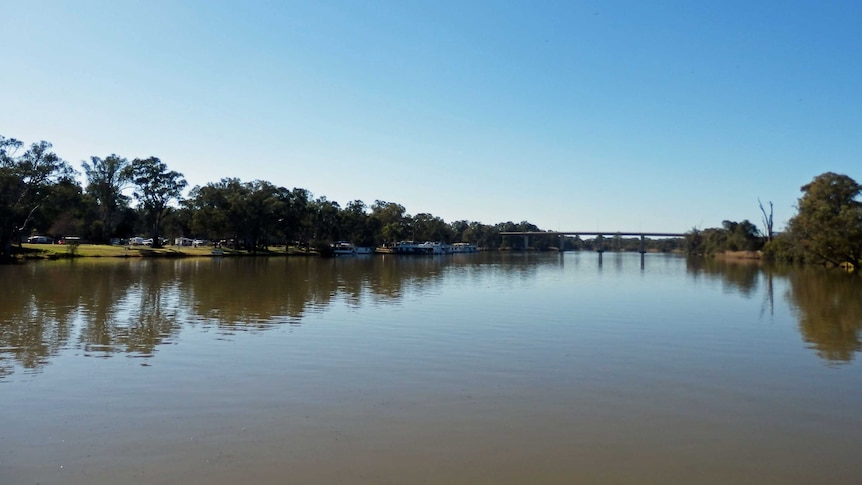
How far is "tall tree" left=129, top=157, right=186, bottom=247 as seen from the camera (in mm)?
89625

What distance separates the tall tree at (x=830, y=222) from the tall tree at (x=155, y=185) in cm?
8561

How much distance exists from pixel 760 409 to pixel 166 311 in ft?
66.5

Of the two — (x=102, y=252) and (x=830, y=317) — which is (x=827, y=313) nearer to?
(x=830, y=317)

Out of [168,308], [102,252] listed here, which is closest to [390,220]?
[102,252]

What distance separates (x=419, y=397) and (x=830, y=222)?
71673mm

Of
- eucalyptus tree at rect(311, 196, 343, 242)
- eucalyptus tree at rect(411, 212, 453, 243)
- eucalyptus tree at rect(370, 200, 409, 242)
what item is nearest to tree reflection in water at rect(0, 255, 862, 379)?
eucalyptus tree at rect(311, 196, 343, 242)

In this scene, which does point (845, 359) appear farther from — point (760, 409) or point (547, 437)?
point (547, 437)

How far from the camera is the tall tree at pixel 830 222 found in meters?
67.4

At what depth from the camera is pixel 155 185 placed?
90688mm

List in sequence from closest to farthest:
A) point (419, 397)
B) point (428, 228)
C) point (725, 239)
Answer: point (419, 397), point (725, 239), point (428, 228)

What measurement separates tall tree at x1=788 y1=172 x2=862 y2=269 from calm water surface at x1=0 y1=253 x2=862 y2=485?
52.2m

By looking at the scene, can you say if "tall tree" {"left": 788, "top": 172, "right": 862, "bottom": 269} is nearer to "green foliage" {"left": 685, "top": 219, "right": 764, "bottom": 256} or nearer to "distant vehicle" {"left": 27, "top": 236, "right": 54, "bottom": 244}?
"green foliage" {"left": 685, "top": 219, "right": 764, "bottom": 256}

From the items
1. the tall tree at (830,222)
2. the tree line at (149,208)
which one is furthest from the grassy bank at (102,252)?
the tall tree at (830,222)

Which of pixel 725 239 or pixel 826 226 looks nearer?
pixel 826 226
